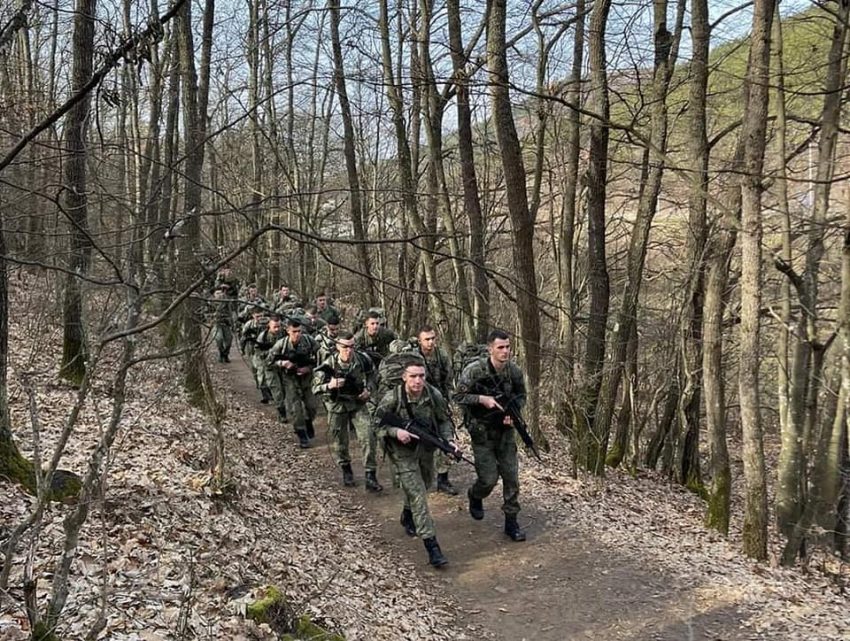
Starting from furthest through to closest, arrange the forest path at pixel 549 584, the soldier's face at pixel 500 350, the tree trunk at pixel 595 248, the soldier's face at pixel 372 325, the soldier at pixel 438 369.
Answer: the soldier's face at pixel 372 325
the tree trunk at pixel 595 248
the soldier at pixel 438 369
the soldier's face at pixel 500 350
the forest path at pixel 549 584

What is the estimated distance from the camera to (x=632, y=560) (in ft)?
23.2

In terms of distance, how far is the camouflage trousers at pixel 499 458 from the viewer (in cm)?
716

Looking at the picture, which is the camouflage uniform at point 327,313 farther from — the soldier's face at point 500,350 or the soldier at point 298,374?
the soldier's face at point 500,350

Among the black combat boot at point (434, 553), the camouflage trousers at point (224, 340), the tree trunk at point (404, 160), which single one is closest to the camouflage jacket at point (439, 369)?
the black combat boot at point (434, 553)

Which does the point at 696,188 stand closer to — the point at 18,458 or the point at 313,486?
the point at 313,486

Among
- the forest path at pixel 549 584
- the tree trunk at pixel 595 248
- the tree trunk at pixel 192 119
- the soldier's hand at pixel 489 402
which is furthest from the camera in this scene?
the tree trunk at pixel 595 248

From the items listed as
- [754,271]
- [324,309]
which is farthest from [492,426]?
[324,309]

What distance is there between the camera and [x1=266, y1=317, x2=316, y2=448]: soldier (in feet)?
35.7

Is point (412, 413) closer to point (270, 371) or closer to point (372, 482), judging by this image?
point (372, 482)

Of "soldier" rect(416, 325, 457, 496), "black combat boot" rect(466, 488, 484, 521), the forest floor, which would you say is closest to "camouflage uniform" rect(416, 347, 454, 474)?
"soldier" rect(416, 325, 457, 496)

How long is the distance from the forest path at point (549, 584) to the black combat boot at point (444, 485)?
0.50 ft

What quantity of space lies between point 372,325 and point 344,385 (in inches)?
68.2

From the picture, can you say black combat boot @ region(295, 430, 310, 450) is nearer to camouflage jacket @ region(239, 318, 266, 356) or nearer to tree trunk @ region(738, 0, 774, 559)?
camouflage jacket @ region(239, 318, 266, 356)

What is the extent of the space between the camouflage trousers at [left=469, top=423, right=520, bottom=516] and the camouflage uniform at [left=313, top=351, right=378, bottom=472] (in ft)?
6.75
